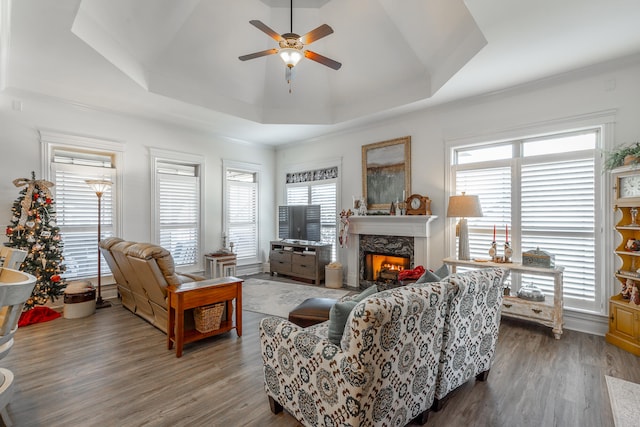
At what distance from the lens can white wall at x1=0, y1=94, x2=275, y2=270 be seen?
4082mm

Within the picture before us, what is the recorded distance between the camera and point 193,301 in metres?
3.02

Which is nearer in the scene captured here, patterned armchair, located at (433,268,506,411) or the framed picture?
patterned armchair, located at (433,268,506,411)

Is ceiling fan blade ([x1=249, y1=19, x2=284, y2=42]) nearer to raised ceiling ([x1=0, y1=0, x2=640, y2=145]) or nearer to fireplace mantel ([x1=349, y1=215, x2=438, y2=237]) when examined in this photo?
raised ceiling ([x1=0, y1=0, x2=640, y2=145])

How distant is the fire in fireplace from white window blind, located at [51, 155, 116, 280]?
15.0 feet

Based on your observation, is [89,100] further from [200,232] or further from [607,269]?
[607,269]

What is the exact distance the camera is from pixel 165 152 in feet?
18.1

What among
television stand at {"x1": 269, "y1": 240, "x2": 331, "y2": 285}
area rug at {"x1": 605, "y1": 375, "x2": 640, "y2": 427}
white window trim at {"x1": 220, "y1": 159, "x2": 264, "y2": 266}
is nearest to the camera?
area rug at {"x1": 605, "y1": 375, "x2": 640, "y2": 427}

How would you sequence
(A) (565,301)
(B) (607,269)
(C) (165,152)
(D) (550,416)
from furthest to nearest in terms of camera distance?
(C) (165,152) < (A) (565,301) < (B) (607,269) < (D) (550,416)

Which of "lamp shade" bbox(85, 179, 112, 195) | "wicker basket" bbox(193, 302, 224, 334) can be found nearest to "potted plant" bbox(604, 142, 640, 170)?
"wicker basket" bbox(193, 302, 224, 334)

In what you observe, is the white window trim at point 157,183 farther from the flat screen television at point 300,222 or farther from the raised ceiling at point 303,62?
the flat screen television at point 300,222

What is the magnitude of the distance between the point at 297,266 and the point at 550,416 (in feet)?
15.4

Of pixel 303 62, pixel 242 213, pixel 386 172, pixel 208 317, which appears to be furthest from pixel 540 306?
pixel 242 213

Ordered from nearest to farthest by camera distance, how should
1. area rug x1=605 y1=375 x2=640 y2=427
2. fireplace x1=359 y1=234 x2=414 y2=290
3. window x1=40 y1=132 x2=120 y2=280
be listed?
area rug x1=605 y1=375 x2=640 y2=427
window x1=40 y1=132 x2=120 y2=280
fireplace x1=359 y1=234 x2=414 y2=290

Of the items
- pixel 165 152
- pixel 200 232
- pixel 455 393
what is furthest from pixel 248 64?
pixel 455 393
